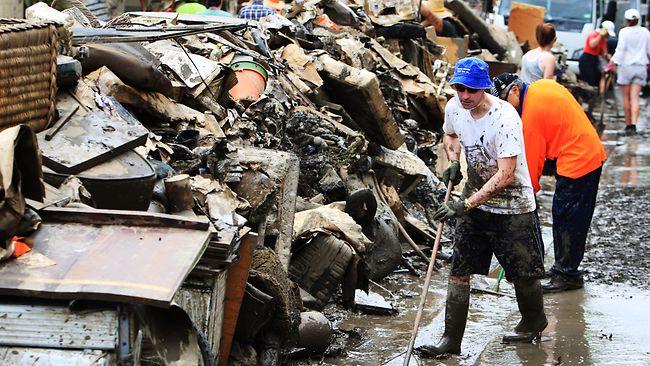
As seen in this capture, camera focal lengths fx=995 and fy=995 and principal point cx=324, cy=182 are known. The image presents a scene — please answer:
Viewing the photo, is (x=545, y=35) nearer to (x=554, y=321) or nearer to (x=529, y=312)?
(x=554, y=321)

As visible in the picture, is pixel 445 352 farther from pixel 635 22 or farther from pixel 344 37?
pixel 635 22

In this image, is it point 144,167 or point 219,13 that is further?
point 219,13

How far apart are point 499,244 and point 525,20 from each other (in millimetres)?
14450

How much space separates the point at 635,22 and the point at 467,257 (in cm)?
1173

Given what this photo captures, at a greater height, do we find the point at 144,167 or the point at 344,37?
the point at 144,167

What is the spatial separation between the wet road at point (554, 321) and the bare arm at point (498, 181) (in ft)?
3.06

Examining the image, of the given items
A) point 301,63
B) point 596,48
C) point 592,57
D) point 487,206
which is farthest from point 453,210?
point 592,57

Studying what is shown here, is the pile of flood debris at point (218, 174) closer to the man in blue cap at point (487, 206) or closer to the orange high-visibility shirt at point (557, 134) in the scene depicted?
the man in blue cap at point (487, 206)

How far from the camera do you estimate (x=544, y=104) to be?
255 inches

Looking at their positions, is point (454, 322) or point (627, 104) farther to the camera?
point (627, 104)

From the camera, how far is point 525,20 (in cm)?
1936

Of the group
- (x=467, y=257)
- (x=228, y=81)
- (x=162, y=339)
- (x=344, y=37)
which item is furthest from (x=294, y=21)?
(x=162, y=339)

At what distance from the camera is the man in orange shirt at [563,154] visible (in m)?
6.39

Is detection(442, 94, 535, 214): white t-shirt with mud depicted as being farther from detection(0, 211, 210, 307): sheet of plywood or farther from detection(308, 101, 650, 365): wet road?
detection(0, 211, 210, 307): sheet of plywood
